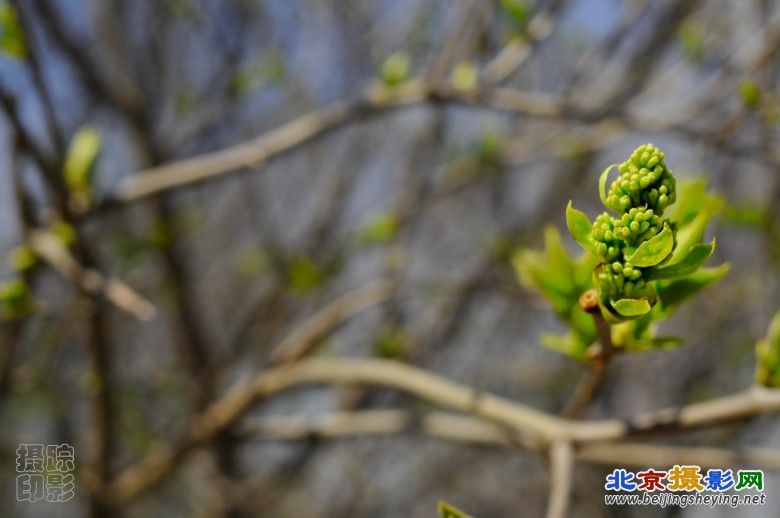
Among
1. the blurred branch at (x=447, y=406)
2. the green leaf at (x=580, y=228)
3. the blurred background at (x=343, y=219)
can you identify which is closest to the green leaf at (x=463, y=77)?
the blurred background at (x=343, y=219)

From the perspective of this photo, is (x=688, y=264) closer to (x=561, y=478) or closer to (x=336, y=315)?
(x=561, y=478)

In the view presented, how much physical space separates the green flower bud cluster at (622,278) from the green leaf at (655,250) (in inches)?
0.5

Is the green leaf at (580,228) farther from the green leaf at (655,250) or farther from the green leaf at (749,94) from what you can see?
the green leaf at (749,94)

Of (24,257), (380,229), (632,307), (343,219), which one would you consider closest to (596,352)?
(632,307)

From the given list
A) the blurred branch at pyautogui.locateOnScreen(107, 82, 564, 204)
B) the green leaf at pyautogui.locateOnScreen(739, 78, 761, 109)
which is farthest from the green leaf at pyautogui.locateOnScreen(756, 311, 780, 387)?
the blurred branch at pyautogui.locateOnScreen(107, 82, 564, 204)

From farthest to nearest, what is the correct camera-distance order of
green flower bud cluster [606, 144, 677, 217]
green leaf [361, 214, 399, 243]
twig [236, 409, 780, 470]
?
green leaf [361, 214, 399, 243] → twig [236, 409, 780, 470] → green flower bud cluster [606, 144, 677, 217]

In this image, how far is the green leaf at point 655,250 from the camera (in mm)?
488

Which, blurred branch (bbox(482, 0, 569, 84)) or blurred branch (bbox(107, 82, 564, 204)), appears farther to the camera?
blurred branch (bbox(482, 0, 569, 84))

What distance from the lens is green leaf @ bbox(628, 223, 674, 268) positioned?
1.60ft

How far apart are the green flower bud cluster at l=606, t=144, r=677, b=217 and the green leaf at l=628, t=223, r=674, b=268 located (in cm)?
2

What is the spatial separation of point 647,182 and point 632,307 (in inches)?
4.3

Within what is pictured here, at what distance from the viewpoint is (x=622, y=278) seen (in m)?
0.53

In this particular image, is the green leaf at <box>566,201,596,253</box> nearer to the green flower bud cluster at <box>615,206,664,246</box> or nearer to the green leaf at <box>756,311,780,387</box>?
the green flower bud cluster at <box>615,206,664,246</box>

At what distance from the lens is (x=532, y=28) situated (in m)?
1.46
